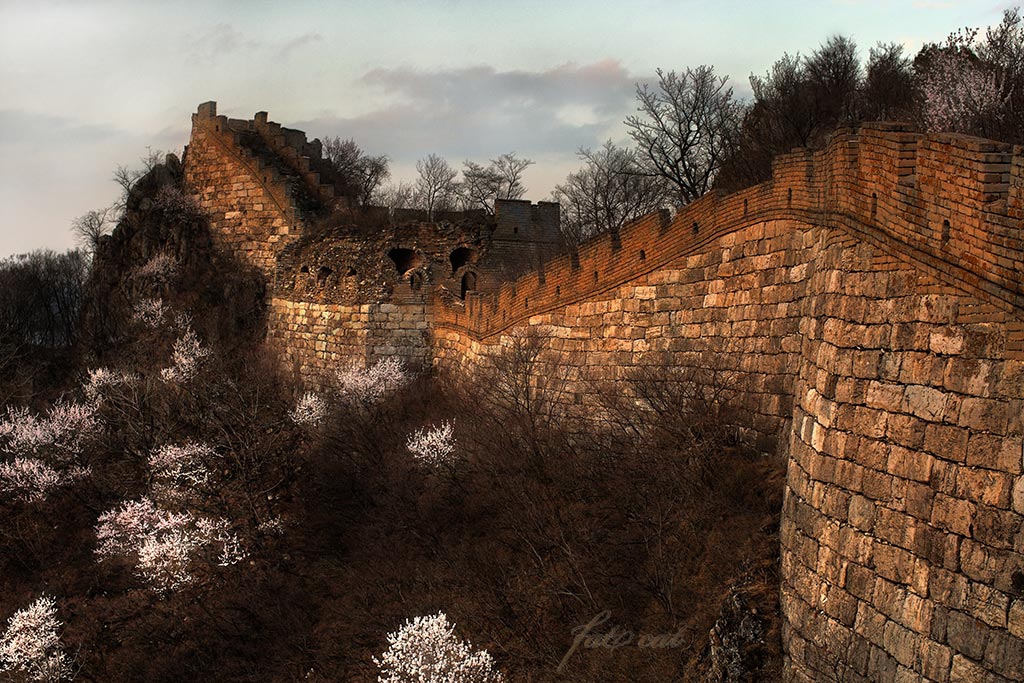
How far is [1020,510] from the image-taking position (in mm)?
5500

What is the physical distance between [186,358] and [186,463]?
29.3 feet

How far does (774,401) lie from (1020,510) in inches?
191

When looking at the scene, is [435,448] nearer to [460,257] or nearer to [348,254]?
[460,257]

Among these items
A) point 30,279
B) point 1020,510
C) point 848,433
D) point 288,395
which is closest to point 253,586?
point 288,395

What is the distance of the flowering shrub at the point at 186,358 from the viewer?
26672 millimetres

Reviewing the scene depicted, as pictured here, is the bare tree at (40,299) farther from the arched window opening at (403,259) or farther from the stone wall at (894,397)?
the stone wall at (894,397)

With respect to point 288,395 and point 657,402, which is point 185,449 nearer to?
point 288,395

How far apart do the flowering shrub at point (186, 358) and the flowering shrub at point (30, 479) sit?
3.58 meters

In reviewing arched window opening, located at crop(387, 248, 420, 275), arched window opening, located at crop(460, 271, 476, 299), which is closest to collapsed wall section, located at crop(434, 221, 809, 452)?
arched window opening, located at crop(460, 271, 476, 299)

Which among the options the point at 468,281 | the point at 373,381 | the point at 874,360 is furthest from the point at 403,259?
the point at 874,360

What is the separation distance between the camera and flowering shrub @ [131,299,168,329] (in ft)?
96.6

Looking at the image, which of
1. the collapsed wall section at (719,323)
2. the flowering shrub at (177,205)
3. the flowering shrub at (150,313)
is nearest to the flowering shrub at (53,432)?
the flowering shrub at (150,313)

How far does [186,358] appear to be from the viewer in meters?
27.6

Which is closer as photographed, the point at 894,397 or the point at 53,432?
the point at 894,397
